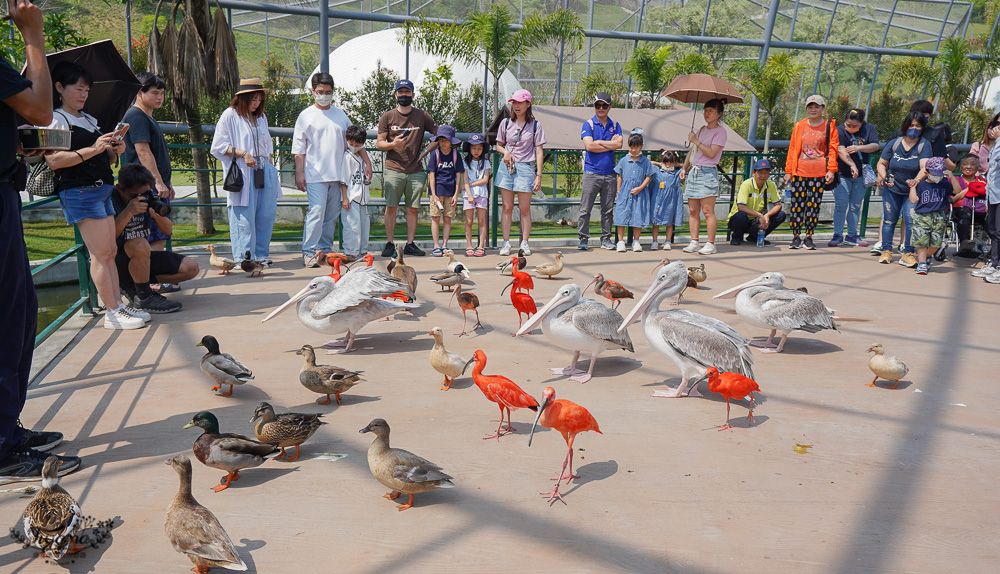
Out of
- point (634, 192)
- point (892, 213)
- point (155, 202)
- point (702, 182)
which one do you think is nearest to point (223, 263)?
point (155, 202)

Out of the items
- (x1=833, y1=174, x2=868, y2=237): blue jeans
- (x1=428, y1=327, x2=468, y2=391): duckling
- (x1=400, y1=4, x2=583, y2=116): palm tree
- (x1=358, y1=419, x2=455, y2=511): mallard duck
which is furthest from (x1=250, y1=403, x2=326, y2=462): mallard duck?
(x1=400, y1=4, x2=583, y2=116): palm tree

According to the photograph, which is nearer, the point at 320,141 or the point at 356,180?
the point at 320,141

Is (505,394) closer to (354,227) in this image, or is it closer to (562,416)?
(562,416)

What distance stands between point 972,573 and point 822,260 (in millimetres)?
7830

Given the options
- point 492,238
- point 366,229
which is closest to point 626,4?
point 492,238

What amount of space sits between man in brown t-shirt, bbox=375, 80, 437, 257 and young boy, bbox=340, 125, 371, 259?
320 mm

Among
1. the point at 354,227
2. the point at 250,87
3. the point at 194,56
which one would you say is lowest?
the point at 354,227

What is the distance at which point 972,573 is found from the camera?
2.80 metres

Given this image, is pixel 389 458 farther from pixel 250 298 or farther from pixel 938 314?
pixel 938 314

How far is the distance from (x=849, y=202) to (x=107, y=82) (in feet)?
33.8

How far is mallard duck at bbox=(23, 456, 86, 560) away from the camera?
2750mm

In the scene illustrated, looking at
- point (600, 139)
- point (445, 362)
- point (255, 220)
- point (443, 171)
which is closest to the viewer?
point (445, 362)

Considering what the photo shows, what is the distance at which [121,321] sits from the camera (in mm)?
6055

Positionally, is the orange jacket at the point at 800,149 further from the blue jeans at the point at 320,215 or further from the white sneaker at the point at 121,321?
the white sneaker at the point at 121,321
